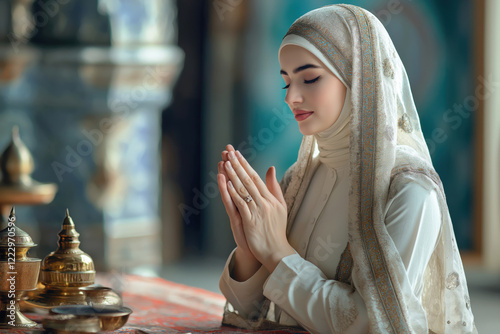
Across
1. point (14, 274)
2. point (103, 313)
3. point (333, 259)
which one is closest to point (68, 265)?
point (14, 274)

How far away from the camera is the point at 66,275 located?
63.6 inches

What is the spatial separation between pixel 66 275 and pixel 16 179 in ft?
3.59

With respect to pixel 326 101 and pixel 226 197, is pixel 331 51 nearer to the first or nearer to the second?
pixel 326 101

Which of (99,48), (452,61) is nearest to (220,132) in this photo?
(99,48)

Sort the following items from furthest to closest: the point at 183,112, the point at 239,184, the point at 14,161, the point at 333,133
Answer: the point at 183,112 → the point at 14,161 → the point at 333,133 → the point at 239,184

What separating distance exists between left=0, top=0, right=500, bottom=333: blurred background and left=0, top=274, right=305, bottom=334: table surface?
6.10 feet

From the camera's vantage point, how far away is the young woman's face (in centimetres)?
165

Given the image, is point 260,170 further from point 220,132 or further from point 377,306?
point 377,306

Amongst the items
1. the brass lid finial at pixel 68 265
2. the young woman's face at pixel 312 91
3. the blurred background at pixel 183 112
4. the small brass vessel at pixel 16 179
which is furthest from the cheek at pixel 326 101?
the blurred background at pixel 183 112

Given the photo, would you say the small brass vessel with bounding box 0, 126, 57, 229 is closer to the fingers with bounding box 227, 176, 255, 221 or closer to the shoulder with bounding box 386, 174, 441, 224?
the fingers with bounding box 227, 176, 255, 221

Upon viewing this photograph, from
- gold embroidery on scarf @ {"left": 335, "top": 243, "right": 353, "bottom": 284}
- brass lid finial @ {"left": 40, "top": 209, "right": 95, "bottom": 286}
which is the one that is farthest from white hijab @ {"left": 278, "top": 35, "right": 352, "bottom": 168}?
brass lid finial @ {"left": 40, "top": 209, "right": 95, "bottom": 286}

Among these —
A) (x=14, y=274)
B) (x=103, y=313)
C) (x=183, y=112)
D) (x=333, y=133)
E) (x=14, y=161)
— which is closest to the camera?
(x=103, y=313)

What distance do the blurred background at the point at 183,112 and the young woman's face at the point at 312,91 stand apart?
2.51 meters

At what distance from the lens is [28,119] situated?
4.80m
